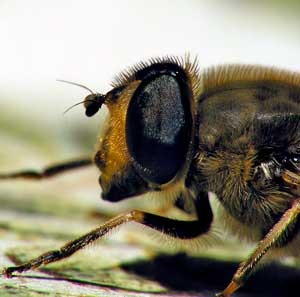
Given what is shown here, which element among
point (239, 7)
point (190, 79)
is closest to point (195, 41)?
point (239, 7)

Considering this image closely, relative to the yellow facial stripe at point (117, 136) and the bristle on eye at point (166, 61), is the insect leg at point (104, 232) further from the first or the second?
the bristle on eye at point (166, 61)

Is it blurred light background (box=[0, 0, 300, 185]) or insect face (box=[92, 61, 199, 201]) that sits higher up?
insect face (box=[92, 61, 199, 201])

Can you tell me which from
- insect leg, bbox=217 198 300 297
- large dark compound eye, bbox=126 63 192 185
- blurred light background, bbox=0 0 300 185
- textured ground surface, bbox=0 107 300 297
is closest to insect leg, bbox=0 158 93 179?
textured ground surface, bbox=0 107 300 297

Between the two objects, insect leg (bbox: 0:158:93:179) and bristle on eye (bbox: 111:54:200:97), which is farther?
insect leg (bbox: 0:158:93:179)

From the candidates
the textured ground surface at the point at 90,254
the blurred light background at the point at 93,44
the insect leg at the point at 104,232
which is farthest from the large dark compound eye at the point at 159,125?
the blurred light background at the point at 93,44

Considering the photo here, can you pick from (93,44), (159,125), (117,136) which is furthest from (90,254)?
(93,44)

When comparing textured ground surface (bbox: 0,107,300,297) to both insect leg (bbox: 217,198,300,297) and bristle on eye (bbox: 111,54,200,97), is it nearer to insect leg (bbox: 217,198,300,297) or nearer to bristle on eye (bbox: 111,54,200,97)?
insect leg (bbox: 217,198,300,297)
